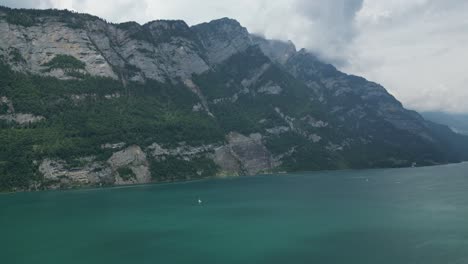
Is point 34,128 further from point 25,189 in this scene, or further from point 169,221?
point 169,221

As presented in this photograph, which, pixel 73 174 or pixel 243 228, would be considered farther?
pixel 73 174

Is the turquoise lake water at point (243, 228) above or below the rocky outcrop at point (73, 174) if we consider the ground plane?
below

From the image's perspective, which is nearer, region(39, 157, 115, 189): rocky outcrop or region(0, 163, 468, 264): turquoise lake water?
region(0, 163, 468, 264): turquoise lake water

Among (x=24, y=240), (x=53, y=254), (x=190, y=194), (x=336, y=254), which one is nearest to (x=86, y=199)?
(x=190, y=194)

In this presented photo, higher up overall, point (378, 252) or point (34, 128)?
point (34, 128)

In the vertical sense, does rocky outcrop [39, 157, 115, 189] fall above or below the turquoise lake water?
above

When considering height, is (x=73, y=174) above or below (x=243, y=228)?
above

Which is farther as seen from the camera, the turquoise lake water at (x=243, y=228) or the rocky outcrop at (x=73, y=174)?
the rocky outcrop at (x=73, y=174)

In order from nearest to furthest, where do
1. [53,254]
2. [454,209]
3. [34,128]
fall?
[53,254] < [454,209] < [34,128]
